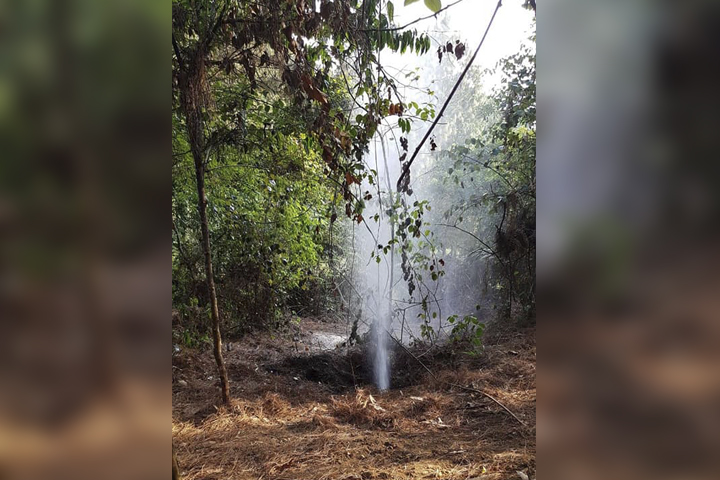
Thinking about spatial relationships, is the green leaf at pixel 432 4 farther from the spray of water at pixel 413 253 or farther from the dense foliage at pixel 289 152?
the spray of water at pixel 413 253

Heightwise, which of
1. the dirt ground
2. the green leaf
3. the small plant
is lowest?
the dirt ground

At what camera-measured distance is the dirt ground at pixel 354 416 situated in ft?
9.59

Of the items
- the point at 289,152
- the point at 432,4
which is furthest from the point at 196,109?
the point at 432,4

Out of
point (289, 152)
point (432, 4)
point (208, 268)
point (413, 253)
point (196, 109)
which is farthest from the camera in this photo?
point (413, 253)

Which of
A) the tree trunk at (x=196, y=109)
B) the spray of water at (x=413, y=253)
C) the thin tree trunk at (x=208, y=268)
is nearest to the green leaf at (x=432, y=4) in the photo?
the tree trunk at (x=196, y=109)

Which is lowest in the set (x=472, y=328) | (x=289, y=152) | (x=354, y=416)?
(x=354, y=416)

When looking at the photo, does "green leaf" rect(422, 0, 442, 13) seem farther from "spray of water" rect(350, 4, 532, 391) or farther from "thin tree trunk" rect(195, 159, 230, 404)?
"spray of water" rect(350, 4, 532, 391)

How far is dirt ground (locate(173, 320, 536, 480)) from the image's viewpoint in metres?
2.92

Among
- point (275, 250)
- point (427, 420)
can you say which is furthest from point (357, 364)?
point (427, 420)

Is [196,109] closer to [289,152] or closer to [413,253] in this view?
[289,152]

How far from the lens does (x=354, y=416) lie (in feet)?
13.1

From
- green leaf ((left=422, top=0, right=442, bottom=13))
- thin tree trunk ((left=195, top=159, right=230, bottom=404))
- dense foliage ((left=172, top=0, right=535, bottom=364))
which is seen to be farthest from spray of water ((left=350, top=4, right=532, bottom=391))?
green leaf ((left=422, top=0, right=442, bottom=13))
